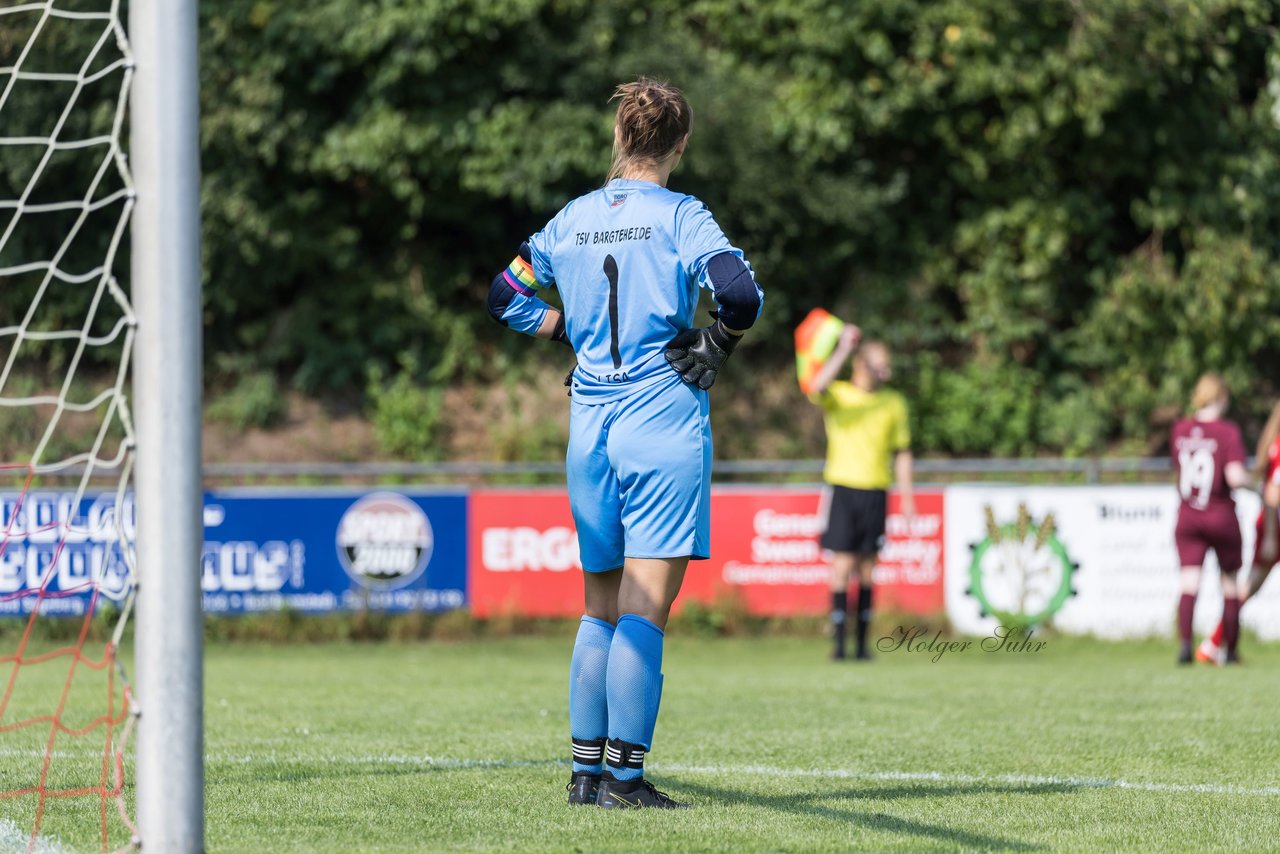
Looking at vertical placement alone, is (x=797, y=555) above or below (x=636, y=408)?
below

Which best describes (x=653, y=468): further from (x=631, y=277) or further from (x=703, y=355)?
(x=631, y=277)

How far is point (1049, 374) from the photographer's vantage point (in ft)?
66.1

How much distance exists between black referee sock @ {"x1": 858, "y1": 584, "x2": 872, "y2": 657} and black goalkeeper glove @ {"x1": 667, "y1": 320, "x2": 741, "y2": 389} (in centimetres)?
794

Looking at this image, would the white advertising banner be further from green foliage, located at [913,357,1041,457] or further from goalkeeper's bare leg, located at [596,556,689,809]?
goalkeeper's bare leg, located at [596,556,689,809]

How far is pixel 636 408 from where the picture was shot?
441 cm

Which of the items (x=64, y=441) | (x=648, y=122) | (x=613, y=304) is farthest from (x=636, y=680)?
(x=64, y=441)

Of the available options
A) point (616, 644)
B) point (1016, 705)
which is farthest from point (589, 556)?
point (1016, 705)

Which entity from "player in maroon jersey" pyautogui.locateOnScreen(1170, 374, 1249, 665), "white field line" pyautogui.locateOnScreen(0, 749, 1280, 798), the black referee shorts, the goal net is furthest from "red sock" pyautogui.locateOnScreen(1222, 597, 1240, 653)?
the goal net

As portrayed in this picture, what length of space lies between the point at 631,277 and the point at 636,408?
1.26ft

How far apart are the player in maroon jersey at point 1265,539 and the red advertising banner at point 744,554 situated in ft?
9.43

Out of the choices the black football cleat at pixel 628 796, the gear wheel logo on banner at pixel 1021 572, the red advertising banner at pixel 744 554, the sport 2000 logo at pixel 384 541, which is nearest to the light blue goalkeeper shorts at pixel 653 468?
the black football cleat at pixel 628 796

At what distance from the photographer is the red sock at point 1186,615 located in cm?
1143

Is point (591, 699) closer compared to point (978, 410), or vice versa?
point (591, 699)

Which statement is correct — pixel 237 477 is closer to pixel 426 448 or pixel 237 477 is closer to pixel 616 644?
pixel 426 448
